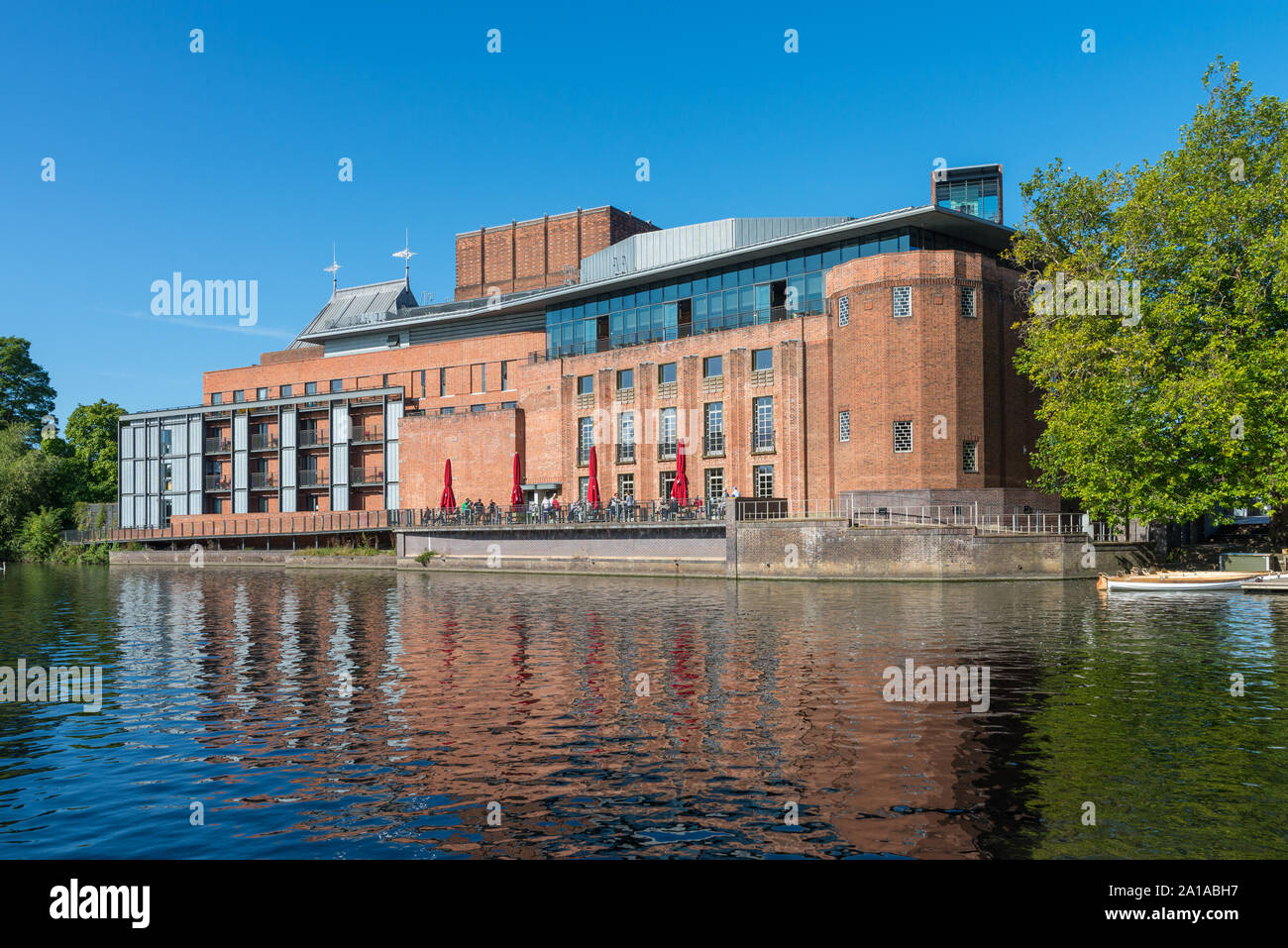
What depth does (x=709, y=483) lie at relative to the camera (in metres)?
52.4

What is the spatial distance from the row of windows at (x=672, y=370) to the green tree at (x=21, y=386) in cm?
5895

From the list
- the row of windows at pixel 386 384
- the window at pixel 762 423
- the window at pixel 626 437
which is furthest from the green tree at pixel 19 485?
the window at pixel 762 423

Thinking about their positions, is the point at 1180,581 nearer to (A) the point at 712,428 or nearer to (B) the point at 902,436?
(B) the point at 902,436

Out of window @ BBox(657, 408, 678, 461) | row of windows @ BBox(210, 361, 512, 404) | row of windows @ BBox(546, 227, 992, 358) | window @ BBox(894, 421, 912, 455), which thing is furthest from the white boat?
row of windows @ BBox(210, 361, 512, 404)

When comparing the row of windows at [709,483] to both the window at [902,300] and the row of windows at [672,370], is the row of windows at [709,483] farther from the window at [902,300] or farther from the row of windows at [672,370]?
the window at [902,300]

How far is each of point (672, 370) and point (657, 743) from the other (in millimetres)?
43923

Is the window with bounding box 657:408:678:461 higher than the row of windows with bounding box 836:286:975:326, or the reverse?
the row of windows with bounding box 836:286:975:326

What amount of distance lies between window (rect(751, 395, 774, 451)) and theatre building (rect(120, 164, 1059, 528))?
4.2 inches

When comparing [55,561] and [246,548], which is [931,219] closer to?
[246,548]

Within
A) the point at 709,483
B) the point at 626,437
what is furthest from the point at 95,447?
the point at 709,483

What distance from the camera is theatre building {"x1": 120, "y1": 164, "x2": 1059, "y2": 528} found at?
4375 centimetres
